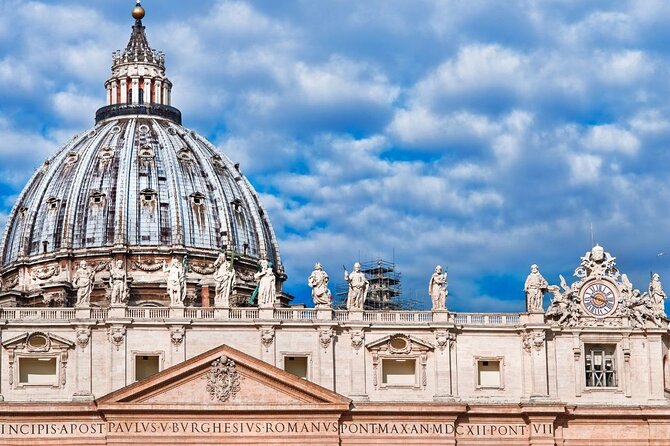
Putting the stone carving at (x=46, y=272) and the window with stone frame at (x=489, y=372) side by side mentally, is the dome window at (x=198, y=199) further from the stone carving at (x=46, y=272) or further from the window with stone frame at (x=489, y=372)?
the window with stone frame at (x=489, y=372)

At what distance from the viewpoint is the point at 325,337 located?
373 feet

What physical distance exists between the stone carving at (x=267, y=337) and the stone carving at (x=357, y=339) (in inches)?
184

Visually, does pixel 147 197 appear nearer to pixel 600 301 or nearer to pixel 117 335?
pixel 117 335

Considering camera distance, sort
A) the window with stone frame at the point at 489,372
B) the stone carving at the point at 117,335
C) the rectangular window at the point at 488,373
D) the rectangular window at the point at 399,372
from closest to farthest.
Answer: the stone carving at the point at 117,335
the rectangular window at the point at 399,372
the window with stone frame at the point at 489,372
the rectangular window at the point at 488,373

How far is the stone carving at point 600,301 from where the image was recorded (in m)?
117

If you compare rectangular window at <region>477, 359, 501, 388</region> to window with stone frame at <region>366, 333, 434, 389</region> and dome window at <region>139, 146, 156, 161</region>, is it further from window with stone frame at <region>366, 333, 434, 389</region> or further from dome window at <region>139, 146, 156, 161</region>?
dome window at <region>139, 146, 156, 161</region>

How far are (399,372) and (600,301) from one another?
1286 cm

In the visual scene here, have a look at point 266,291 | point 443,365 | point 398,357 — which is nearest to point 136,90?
point 266,291

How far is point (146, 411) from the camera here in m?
111

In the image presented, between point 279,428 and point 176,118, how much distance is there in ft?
223

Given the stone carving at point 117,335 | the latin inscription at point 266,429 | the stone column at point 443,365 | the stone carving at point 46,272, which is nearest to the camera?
the latin inscription at point 266,429

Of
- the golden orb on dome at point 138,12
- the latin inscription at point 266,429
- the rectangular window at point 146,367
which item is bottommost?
the latin inscription at point 266,429

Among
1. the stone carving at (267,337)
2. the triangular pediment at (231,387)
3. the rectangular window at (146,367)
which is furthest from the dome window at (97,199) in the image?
the triangular pediment at (231,387)

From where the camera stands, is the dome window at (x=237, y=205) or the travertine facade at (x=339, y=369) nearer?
the travertine facade at (x=339, y=369)
